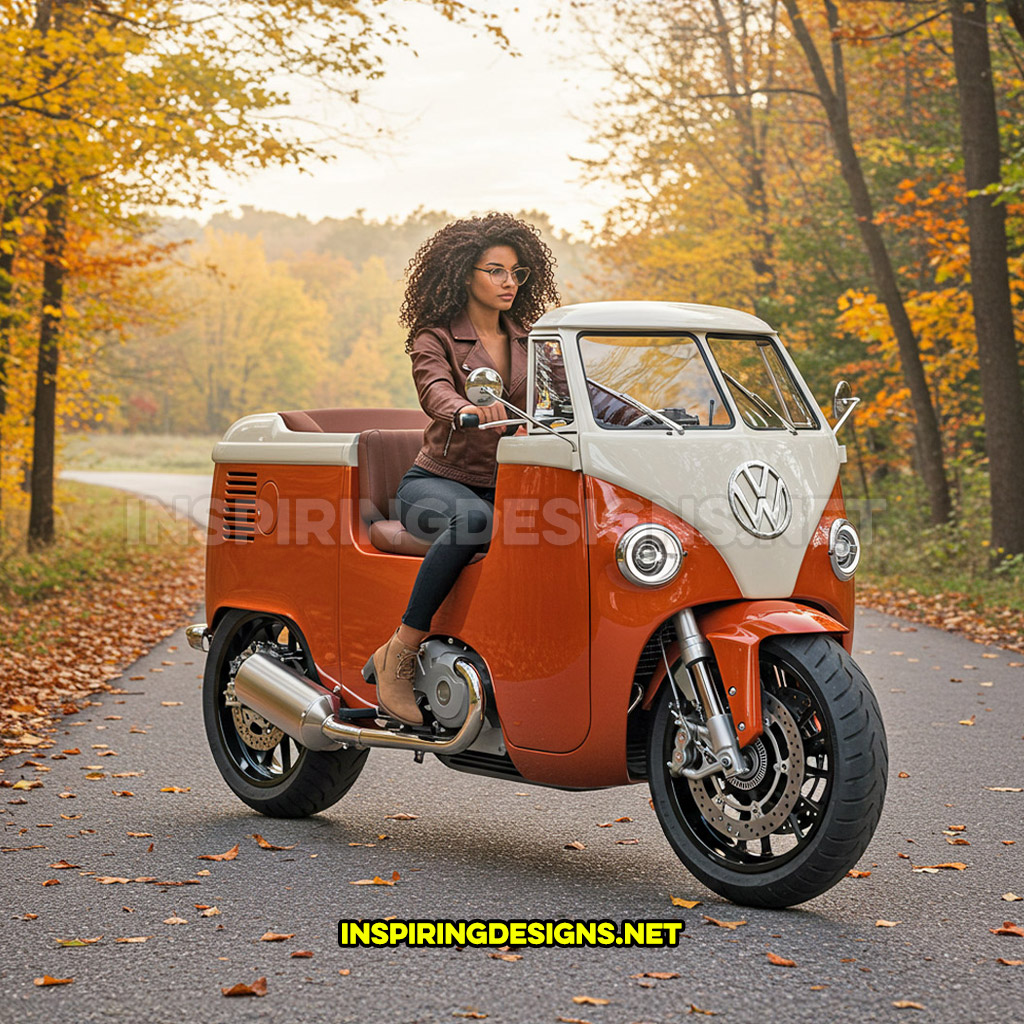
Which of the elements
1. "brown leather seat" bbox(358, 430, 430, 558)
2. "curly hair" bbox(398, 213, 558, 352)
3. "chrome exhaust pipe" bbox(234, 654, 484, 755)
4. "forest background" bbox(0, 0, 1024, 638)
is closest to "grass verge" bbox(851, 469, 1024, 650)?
"forest background" bbox(0, 0, 1024, 638)

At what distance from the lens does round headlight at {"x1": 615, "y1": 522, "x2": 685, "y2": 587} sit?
14.4 feet

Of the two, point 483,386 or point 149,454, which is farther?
point 149,454

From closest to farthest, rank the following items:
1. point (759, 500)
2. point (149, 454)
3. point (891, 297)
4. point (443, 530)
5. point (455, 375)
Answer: point (759, 500), point (443, 530), point (455, 375), point (891, 297), point (149, 454)

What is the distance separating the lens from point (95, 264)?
712 inches

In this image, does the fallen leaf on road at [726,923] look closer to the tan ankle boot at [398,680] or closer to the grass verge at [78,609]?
the tan ankle boot at [398,680]

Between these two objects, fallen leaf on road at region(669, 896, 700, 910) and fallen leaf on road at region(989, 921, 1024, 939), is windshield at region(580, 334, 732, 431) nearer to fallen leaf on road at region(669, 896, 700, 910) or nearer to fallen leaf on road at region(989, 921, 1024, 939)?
fallen leaf on road at region(669, 896, 700, 910)

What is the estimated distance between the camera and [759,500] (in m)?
4.55

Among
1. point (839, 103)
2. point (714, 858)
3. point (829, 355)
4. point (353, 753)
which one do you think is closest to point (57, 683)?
point (353, 753)

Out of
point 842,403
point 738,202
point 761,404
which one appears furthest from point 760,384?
point 738,202

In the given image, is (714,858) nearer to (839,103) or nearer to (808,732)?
(808,732)

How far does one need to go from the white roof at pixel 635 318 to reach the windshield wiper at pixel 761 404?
0.20 metres

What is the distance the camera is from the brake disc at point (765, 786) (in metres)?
4.26

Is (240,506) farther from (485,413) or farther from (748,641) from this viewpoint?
(748,641)

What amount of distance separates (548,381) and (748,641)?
124cm
